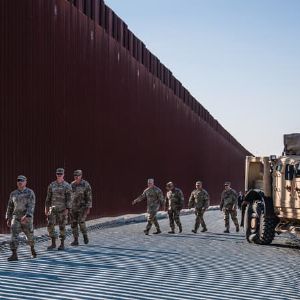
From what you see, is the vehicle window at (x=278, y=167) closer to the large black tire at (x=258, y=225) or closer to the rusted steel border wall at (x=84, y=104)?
the large black tire at (x=258, y=225)

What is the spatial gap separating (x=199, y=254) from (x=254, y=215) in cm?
408

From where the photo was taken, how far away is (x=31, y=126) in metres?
21.0

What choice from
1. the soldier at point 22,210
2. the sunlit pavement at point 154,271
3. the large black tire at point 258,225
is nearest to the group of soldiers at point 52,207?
the soldier at point 22,210

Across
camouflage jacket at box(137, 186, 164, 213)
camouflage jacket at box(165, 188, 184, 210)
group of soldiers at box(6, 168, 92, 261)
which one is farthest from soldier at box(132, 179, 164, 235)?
group of soldiers at box(6, 168, 92, 261)

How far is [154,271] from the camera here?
1188cm

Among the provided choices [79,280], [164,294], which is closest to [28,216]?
[79,280]

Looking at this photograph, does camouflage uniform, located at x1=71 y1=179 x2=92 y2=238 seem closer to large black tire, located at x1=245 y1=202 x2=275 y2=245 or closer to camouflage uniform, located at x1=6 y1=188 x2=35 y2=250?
camouflage uniform, located at x1=6 y1=188 x2=35 y2=250

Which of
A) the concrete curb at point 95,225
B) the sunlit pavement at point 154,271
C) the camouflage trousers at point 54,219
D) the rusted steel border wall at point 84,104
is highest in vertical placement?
the rusted steel border wall at point 84,104

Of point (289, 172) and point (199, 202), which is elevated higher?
point (289, 172)

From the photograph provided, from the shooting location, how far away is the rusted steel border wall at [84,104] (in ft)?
65.1

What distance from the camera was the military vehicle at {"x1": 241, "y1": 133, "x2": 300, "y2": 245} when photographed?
1678 centimetres

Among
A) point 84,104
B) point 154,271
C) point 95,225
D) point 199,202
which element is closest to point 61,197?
point 154,271

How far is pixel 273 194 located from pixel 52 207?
586 centimetres

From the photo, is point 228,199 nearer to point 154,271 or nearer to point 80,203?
point 80,203
